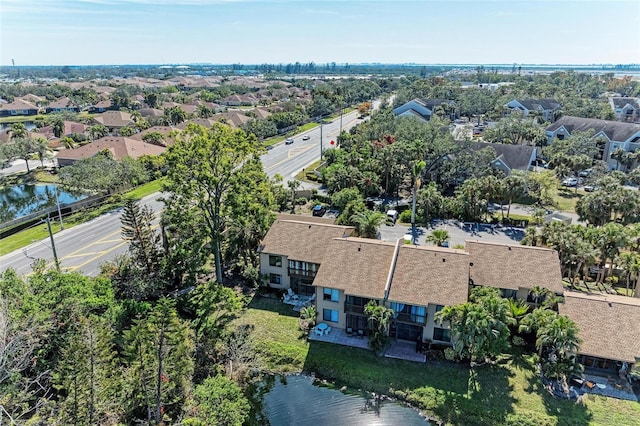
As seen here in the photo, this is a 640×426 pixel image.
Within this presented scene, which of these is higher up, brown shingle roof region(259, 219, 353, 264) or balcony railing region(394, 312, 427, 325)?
brown shingle roof region(259, 219, 353, 264)

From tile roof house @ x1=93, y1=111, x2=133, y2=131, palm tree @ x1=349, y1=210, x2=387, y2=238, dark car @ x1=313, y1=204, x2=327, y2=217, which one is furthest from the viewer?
tile roof house @ x1=93, y1=111, x2=133, y2=131

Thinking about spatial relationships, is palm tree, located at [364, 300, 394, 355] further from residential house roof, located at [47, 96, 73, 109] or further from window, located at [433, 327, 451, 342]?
residential house roof, located at [47, 96, 73, 109]

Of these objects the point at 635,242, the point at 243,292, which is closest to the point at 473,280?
the point at 635,242

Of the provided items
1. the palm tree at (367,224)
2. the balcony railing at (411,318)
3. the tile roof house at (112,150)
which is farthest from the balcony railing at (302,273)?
the tile roof house at (112,150)

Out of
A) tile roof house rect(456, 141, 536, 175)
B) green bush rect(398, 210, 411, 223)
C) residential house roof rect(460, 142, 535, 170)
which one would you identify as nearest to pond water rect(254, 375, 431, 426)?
green bush rect(398, 210, 411, 223)

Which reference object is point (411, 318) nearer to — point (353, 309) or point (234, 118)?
point (353, 309)

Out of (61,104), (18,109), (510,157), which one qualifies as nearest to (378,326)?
(510,157)

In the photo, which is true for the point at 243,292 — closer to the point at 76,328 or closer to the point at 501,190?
the point at 76,328
